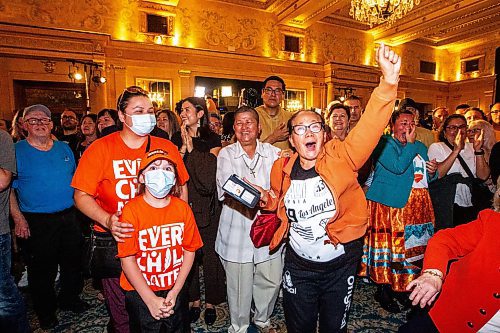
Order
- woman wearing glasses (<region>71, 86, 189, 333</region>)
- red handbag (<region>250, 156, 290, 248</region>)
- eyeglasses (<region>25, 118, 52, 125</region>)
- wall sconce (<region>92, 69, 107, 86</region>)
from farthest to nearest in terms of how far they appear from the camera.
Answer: wall sconce (<region>92, 69, 107, 86</region>), eyeglasses (<region>25, 118, 52, 125</region>), red handbag (<region>250, 156, 290, 248</region>), woman wearing glasses (<region>71, 86, 189, 333</region>)

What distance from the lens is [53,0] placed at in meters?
8.77

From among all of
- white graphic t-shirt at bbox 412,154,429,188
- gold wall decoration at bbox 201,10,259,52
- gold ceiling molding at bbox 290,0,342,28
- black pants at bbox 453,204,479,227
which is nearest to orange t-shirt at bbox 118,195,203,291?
white graphic t-shirt at bbox 412,154,429,188

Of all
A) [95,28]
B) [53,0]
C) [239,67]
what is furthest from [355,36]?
[53,0]

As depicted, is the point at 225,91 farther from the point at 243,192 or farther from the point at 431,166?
the point at 243,192

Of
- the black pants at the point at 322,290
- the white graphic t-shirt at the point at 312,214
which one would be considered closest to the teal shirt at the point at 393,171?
the black pants at the point at 322,290

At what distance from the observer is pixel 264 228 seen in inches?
82.7

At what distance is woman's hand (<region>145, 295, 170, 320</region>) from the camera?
1.64 meters

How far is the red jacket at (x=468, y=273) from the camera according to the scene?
1.20 meters

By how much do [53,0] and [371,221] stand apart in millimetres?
10583

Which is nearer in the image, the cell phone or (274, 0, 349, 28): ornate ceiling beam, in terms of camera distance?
the cell phone

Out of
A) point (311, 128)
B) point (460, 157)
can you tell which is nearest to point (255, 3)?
point (460, 157)

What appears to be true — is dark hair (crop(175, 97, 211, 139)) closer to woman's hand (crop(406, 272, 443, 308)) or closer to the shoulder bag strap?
woman's hand (crop(406, 272, 443, 308))

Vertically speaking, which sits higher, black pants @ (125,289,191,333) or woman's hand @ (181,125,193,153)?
woman's hand @ (181,125,193,153)

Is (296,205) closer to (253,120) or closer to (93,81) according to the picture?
(253,120)
